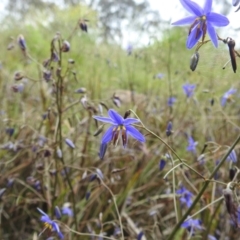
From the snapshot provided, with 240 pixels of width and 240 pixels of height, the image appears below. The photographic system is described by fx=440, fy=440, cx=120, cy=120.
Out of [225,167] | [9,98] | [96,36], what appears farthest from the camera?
[96,36]

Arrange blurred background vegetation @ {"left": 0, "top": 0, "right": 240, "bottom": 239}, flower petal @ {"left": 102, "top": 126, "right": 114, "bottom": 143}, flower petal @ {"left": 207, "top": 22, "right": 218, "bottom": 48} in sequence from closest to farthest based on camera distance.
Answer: flower petal @ {"left": 207, "top": 22, "right": 218, "bottom": 48}
flower petal @ {"left": 102, "top": 126, "right": 114, "bottom": 143}
blurred background vegetation @ {"left": 0, "top": 0, "right": 240, "bottom": 239}

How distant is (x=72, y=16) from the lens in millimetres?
6047

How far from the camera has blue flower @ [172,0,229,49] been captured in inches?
37.0

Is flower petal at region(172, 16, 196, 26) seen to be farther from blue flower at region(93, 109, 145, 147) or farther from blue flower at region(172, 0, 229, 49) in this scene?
blue flower at region(93, 109, 145, 147)

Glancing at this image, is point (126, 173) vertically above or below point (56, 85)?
below

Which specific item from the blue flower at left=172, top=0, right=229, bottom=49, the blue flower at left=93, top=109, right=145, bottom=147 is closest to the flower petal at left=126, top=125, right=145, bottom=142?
the blue flower at left=93, top=109, right=145, bottom=147

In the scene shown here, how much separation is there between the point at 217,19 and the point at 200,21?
0.12 ft

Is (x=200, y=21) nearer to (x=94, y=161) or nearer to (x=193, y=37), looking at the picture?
(x=193, y=37)

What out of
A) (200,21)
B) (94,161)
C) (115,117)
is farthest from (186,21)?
(94,161)

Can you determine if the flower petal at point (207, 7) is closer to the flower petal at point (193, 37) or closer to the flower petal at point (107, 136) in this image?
the flower petal at point (193, 37)

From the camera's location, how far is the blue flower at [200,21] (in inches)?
37.0

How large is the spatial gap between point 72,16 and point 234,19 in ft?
16.6

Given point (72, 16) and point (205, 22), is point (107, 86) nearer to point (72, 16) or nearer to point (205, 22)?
point (72, 16)

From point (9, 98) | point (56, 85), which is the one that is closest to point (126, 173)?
point (56, 85)
